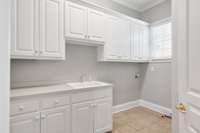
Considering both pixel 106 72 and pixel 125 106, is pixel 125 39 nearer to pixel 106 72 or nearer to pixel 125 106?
pixel 106 72

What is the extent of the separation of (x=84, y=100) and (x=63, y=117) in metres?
0.39

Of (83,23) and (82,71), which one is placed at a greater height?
(83,23)

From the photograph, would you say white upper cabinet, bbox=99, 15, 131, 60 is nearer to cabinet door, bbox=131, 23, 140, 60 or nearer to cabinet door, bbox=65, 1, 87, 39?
cabinet door, bbox=131, 23, 140, 60

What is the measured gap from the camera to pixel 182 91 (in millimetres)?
964

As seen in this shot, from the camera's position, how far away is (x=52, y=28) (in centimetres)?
186

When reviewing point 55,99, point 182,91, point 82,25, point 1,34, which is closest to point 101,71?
point 82,25

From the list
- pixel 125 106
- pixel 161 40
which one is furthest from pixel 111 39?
pixel 125 106

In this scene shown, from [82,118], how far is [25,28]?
1.60 m

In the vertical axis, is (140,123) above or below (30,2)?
below

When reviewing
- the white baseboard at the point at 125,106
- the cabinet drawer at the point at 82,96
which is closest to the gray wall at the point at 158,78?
the white baseboard at the point at 125,106

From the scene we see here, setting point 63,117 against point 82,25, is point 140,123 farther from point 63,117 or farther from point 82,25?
point 82,25

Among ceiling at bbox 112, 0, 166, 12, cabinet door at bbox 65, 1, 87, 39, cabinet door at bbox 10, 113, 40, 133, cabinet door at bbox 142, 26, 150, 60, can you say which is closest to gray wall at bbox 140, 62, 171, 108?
cabinet door at bbox 142, 26, 150, 60

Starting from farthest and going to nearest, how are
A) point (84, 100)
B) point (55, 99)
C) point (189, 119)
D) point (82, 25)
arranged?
point (82, 25), point (84, 100), point (55, 99), point (189, 119)

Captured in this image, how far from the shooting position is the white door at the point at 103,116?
201 centimetres
